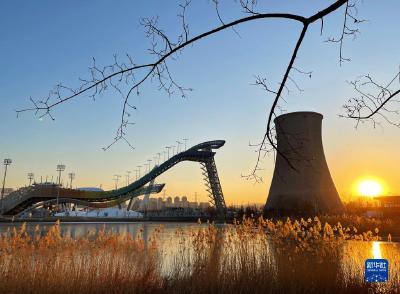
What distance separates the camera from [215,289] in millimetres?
5691

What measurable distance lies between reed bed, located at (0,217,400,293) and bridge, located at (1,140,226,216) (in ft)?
165

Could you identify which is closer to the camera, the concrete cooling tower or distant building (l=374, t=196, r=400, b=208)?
the concrete cooling tower

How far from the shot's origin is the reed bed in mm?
5664

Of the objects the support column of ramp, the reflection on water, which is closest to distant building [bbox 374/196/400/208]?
the support column of ramp

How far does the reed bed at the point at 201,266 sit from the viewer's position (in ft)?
18.6

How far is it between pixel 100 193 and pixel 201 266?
2574 inches

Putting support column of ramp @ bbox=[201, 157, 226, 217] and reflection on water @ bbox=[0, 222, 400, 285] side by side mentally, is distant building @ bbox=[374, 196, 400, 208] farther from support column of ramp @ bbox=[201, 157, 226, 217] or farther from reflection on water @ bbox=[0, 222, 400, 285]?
reflection on water @ bbox=[0, 222, 400, 285]

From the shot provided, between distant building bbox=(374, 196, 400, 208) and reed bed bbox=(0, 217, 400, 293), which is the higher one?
distant building bbox=(374, 196, 400, 208)

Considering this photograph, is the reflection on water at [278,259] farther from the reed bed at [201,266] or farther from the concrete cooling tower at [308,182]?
the concrete cooling tower at [308,182]

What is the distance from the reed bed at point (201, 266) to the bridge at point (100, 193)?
50146 millimetres

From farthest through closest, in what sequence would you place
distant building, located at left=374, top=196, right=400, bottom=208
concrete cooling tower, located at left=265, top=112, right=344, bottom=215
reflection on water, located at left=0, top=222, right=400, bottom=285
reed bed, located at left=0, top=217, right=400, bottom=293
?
distant building, located at left=374, top=196, right=400, bottom=208 < concrete cooling tower, located at left=265, top=112, right=344, bottom=215 < reflection on water, located at left=0, top=222, right=400, bottom=285 < reed bed, located at left=0, top=217, right=400, bottom=293

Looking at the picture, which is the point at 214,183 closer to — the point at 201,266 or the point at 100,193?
the point at 100,193

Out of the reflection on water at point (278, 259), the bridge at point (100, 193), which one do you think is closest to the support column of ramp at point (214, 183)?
the bridge at point (100, 193)

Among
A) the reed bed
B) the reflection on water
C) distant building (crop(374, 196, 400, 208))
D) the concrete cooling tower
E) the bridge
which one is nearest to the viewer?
the reed bed
